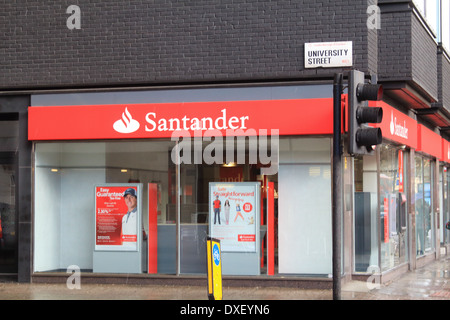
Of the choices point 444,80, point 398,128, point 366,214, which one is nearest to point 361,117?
point 366,214

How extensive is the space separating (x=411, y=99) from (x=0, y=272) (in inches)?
377

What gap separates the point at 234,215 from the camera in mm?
13484

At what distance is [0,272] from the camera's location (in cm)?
1428

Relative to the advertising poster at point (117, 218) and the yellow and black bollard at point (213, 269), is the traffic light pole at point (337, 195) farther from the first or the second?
the advertising poster at point (117, 218)

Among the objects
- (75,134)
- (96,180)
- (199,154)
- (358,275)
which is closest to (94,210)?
(96,180)

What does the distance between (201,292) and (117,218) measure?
2.40m

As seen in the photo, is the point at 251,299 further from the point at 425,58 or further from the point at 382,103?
the point at 425,58

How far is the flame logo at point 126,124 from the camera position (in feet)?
44.3

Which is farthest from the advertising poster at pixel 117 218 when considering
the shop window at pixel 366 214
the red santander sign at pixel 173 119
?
the shop window at pixel 366 214

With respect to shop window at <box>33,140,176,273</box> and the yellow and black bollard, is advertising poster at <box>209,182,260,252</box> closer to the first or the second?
shop window at <box>33,140,176,273</box>

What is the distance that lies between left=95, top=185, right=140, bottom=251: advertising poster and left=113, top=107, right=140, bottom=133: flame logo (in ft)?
3.76

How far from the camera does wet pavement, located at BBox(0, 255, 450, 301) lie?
39.5 ft

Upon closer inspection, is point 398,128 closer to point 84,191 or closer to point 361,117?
point 361,117

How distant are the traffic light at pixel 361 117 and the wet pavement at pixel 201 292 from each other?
382cm
